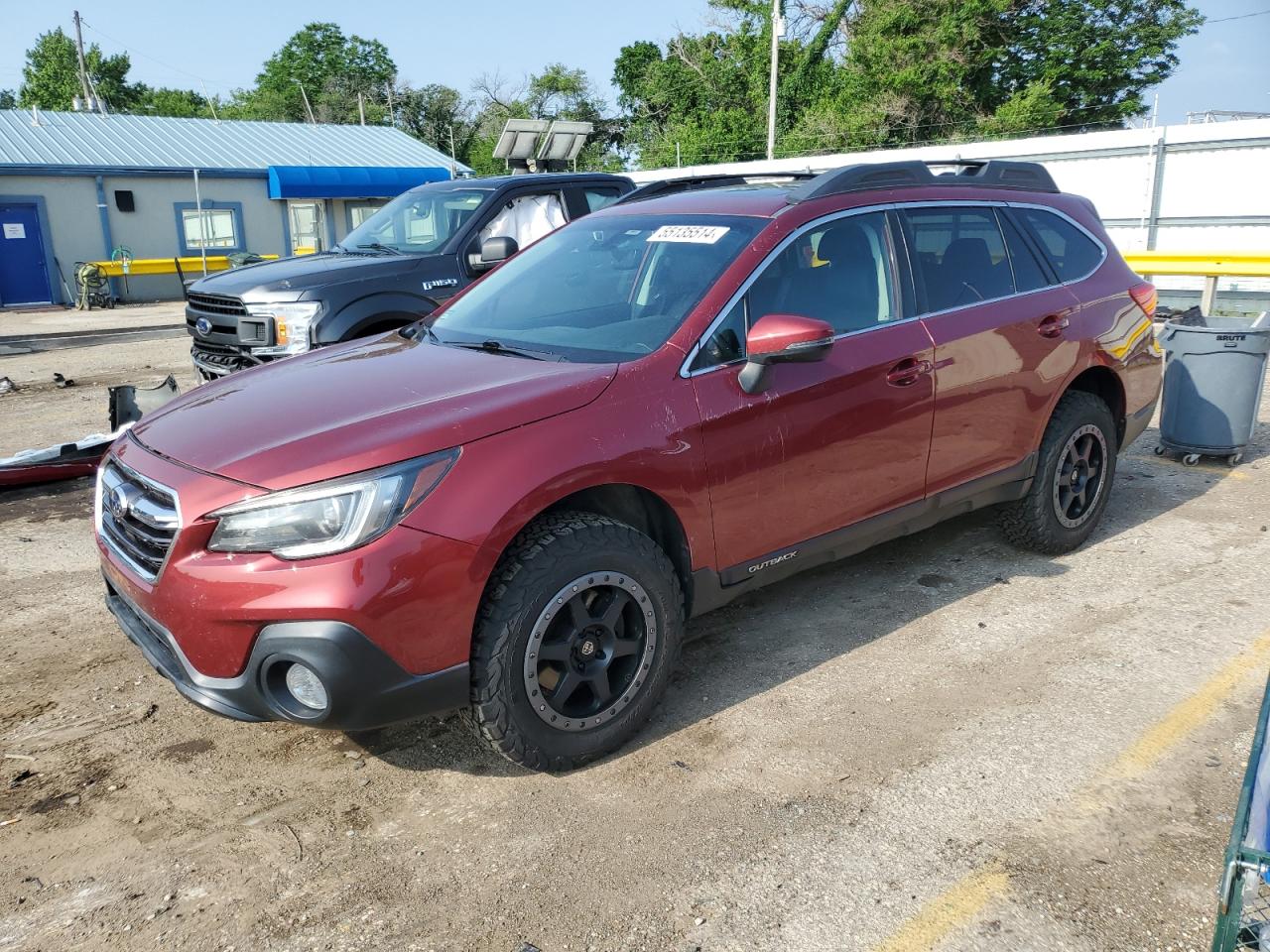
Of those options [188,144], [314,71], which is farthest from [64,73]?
[188,144]

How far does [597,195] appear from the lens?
8.83 meters

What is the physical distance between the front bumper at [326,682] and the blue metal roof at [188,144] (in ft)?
86.1

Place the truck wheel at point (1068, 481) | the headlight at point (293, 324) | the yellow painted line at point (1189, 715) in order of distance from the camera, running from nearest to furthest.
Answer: the yellow painted line at point (1189, 715) → the truck wheel at point (1068, 481) → the headlight at point (293, 324)

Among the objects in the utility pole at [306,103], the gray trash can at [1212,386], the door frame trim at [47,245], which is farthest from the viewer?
the utility pole at [306,103]

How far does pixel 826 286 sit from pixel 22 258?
88.1 ft

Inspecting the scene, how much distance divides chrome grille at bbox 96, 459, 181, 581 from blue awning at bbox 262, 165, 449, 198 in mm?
26257

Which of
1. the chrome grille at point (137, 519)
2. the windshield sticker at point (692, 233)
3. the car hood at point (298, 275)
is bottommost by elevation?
the chrome grille at point (137, 519)

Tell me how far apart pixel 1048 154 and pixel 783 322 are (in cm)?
1571

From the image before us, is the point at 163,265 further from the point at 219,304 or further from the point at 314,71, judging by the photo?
the point at 314,71

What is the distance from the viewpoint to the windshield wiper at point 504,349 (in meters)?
3.55

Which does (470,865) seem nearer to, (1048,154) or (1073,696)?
(1073,696)

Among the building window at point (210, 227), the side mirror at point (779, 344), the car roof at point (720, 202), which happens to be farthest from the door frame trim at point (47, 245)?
the side mirror at point (779, 344)

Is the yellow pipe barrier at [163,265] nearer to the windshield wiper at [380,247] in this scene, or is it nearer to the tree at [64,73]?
the windshield wiper at [380,247]

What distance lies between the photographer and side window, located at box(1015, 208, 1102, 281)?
4.88 meters
